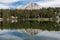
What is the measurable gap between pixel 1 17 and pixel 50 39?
184 inches

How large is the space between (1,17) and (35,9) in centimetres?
146

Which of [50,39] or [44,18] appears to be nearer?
[50,39]

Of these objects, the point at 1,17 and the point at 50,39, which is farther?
the point at 1,17

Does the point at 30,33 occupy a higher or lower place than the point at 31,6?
lower

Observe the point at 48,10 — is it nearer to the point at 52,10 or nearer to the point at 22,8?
the point at 52,10

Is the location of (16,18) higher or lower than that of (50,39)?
lower

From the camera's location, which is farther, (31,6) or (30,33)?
(31,6)

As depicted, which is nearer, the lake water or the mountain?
the lake water

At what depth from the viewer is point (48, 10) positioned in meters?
7.89

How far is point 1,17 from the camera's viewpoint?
7.77m

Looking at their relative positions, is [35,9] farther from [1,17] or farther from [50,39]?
[50,39]

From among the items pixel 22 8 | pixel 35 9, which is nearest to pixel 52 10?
pixel 35 9

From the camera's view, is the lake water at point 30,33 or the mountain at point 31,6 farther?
the mountain at point 31,6

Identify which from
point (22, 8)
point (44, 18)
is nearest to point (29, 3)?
point (22, 8)
